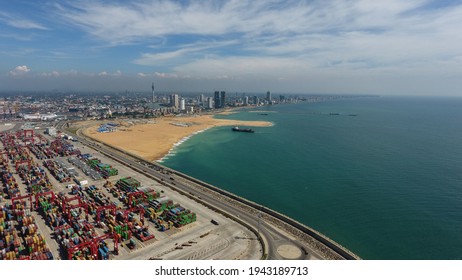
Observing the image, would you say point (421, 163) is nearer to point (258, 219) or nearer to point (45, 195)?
point (258, 219)

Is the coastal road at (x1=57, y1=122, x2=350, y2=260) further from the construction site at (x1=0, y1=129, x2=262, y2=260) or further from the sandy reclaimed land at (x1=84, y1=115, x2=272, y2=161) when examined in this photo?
the sandy reclaimed land at (x1=84, y1=115, x2=272, y2=161)

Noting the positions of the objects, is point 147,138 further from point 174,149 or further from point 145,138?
point 174,149

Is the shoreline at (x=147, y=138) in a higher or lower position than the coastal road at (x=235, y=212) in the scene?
higher

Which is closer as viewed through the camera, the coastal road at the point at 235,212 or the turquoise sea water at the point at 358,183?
the coastal road at the point at 235,212

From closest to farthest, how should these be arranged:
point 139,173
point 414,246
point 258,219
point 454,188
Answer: point 414,246
point 258,219
point 454,188
point 139,173

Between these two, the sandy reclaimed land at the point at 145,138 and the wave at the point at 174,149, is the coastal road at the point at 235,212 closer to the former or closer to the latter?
the wave at the point at 174,149

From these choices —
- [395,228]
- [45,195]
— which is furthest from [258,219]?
[45,195]

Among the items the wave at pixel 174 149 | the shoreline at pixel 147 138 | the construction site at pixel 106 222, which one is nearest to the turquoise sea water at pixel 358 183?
the wave at pixel 174 149

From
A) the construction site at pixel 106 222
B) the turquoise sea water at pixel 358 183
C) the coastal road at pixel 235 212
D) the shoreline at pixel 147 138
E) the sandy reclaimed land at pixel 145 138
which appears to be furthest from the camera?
the sandy reclaimed land at pixel 145 138
